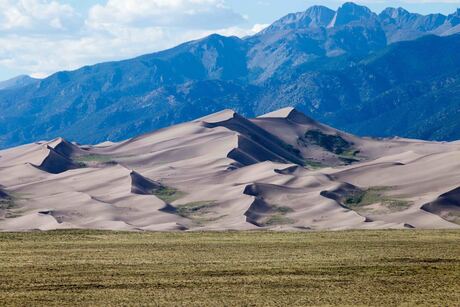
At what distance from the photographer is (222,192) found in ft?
488

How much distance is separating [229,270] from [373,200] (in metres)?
90.3

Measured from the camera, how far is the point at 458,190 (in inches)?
5394

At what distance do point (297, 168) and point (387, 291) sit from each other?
11845 centimetres

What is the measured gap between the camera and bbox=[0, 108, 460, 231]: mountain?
418 ft

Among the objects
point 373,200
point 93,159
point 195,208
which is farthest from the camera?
point 93,159

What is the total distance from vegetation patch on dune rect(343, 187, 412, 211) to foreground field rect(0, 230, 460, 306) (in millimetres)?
60056

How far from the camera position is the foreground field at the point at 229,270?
48.5 m

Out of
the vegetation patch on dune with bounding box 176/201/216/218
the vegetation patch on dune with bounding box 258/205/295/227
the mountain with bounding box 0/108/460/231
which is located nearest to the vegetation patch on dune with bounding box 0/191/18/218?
the mountain with bounding box 0/108/460/231

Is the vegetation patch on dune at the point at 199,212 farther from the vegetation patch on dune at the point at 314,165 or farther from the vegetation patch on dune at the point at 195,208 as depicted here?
the vegetation patch on dune at the point at 314,165

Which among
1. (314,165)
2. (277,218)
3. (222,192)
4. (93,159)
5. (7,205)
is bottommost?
(314,165)

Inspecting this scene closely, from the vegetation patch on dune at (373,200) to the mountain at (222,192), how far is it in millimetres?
168

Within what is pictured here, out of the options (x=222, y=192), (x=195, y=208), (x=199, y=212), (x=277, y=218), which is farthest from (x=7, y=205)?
(x=277, y=218)

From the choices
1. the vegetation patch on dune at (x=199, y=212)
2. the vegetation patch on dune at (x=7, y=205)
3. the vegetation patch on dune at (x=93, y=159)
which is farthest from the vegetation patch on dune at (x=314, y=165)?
the vegetation patch on dune at (x=7, y=205)

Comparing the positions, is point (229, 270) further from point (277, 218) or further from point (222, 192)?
point (222, 192)
